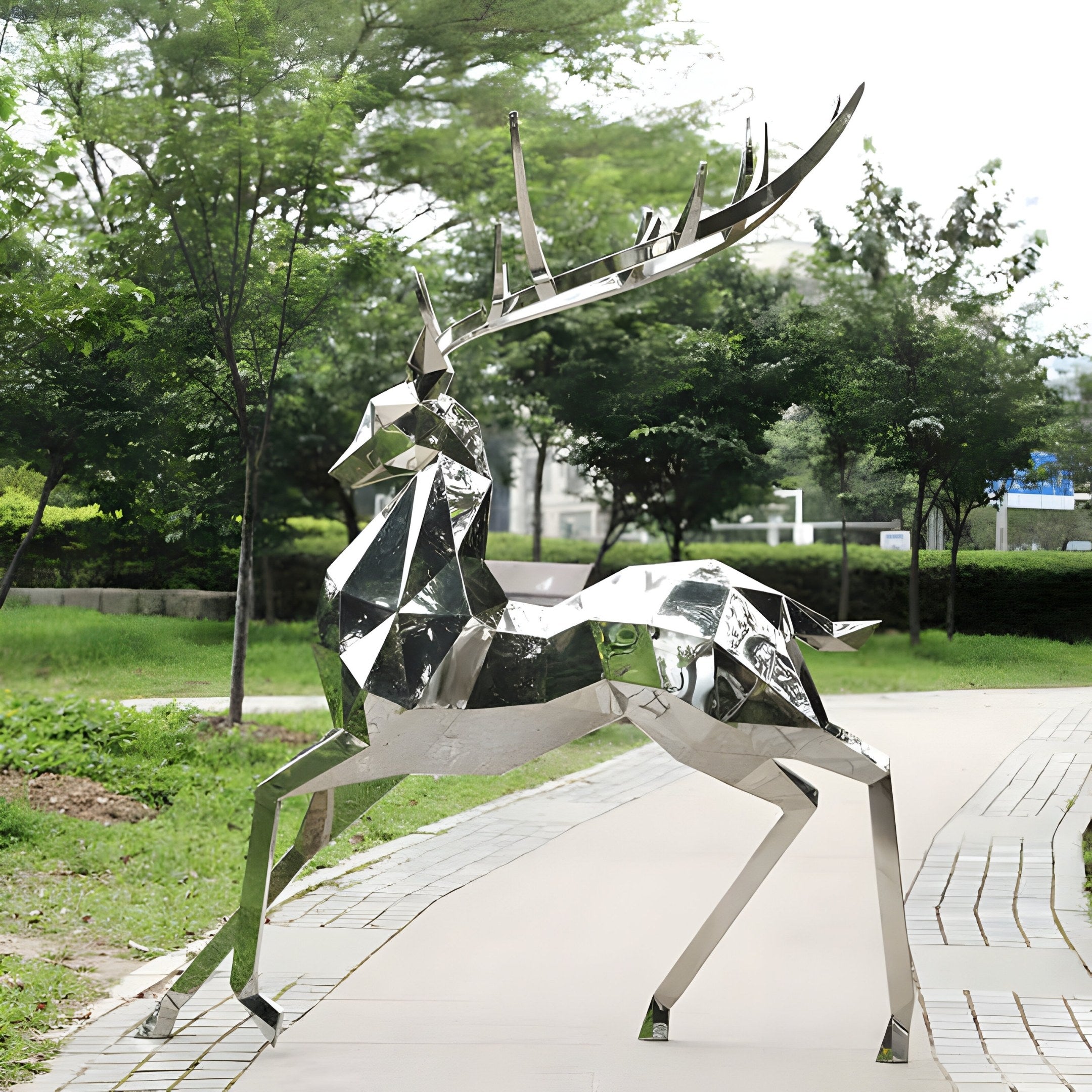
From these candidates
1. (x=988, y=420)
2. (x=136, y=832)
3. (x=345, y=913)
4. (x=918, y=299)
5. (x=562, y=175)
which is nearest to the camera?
(x=345, y=913)

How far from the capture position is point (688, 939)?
11.9 feet

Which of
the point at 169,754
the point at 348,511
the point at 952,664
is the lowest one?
the point at 169,754

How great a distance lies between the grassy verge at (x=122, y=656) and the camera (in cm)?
582

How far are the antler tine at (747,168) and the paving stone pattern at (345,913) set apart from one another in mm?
2430

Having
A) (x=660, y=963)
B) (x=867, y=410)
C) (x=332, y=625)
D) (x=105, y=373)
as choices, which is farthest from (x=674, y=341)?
(x=332, y=625)

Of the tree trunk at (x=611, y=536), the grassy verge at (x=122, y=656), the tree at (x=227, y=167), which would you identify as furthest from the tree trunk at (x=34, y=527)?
the tree trunk at (x=611, y=536)

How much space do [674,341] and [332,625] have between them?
434 cm

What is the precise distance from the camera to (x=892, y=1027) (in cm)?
258

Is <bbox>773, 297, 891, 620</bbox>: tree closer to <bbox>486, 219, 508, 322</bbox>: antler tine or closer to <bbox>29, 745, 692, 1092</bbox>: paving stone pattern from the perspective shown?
→ <bbox>29, 745, 692, 1092</bbox>: paving stone pattern

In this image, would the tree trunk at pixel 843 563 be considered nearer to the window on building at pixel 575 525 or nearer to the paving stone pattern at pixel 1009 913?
the paving stone pattern at pixel 1009 913

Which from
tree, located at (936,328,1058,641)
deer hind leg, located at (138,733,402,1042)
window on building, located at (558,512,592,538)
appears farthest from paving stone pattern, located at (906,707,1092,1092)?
window on building, located at (558,512,592,538)

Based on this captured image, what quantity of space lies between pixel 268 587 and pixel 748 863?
4.51 meters

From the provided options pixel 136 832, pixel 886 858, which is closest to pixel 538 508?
pixel 136 832

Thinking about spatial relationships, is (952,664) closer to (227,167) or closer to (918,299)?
(918,299)
